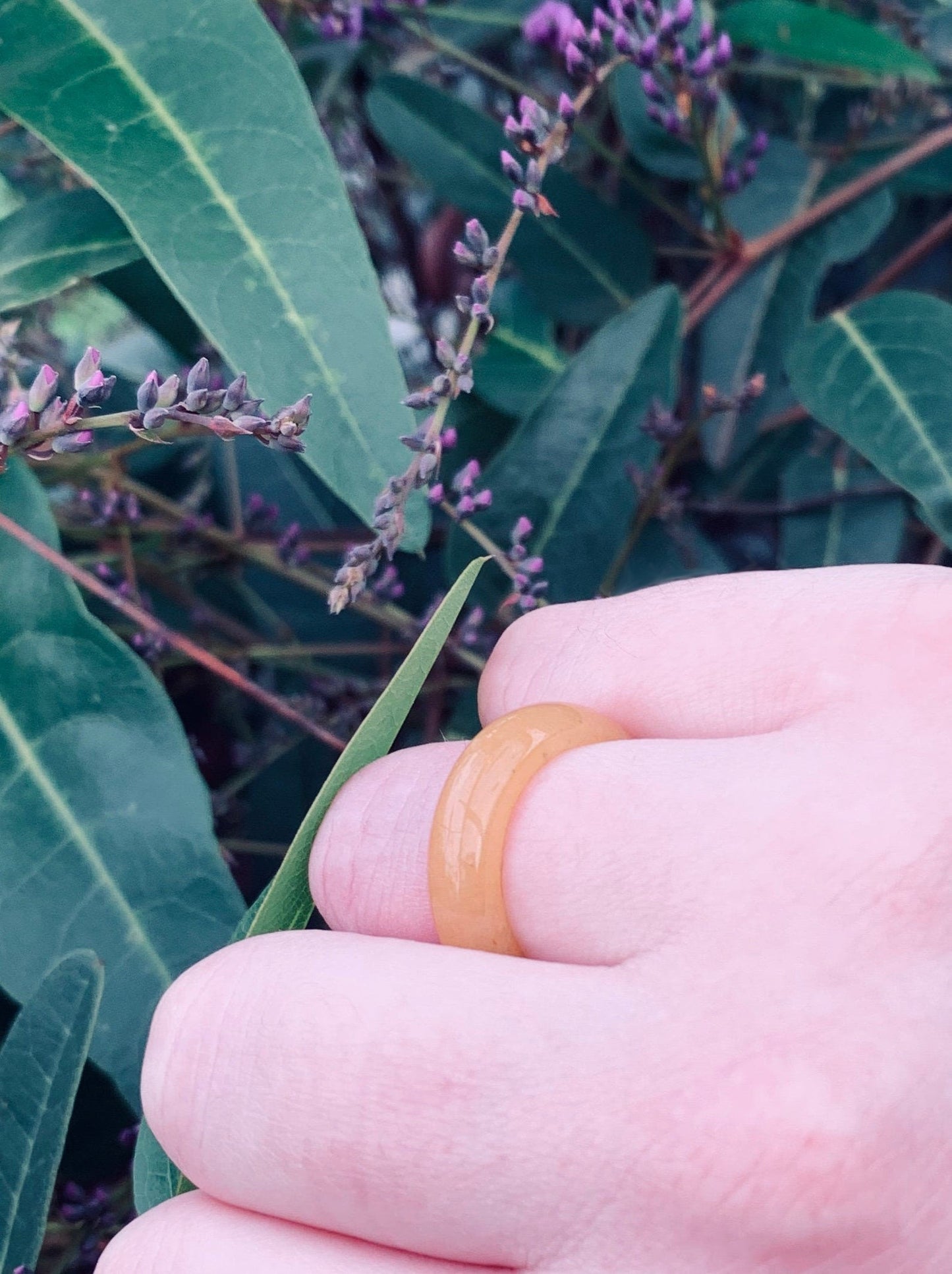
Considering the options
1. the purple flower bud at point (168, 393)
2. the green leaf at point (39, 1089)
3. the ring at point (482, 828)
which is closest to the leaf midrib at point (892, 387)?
the ring at point (482, 828)

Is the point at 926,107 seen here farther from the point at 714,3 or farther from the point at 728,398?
the point at 728,398

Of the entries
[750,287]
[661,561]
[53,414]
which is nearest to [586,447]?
[661,561]

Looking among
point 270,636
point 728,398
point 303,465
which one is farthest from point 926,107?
A: point 270,636

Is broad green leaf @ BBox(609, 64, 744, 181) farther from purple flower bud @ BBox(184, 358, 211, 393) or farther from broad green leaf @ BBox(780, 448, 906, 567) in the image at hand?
purple flower bud @ BBox(184, 358, 211, 393)

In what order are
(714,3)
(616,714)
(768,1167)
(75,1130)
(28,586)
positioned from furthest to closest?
(714,3), (75,1130), (28,586), (616,714), (768,1167)

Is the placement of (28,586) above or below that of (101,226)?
below

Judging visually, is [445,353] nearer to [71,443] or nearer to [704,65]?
[71,443]

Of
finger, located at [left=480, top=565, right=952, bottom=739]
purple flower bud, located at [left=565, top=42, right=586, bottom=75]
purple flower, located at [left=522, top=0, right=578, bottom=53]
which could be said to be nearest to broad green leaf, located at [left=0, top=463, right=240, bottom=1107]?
finger, located at [left=480, top=565, right=952, bottom=739]

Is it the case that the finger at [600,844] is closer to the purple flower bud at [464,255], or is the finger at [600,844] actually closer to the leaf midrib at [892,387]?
the purple flower bud at [464,255]
